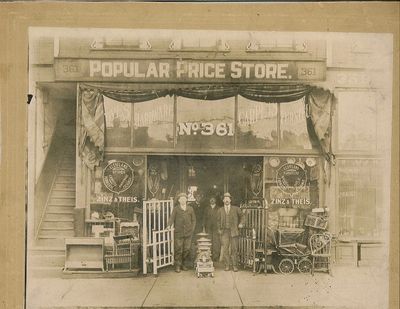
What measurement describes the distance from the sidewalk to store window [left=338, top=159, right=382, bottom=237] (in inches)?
11.1

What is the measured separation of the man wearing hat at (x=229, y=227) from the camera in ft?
9.94

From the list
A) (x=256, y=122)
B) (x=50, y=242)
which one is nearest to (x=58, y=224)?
(x=50, y=242)

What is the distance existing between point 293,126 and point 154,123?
35.9 inches

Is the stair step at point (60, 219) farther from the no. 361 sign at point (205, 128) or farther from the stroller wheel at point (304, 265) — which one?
the stroller wheel at point (304, 265)

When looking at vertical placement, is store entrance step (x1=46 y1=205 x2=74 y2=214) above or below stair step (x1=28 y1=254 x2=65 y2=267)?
above

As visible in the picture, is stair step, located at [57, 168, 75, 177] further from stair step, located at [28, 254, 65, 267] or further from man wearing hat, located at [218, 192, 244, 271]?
man wearing hat, located at [218, 192, 244, 271]

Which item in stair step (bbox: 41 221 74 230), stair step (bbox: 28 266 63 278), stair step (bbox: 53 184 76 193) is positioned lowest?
stair step (bbox: 28 266 63 278)

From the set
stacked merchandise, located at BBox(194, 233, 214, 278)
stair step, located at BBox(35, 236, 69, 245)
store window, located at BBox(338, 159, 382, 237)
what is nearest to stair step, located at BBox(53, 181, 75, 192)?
stair step, located at BBox(35, 236, 69, 245)

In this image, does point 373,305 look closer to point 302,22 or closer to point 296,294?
point 296,294

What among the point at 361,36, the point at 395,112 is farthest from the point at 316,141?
the point at 361,36

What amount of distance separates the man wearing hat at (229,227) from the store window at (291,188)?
0.72ft

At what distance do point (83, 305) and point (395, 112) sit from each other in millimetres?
2383

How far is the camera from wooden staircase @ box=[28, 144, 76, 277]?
118 inches

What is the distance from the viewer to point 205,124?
301 centimetres
